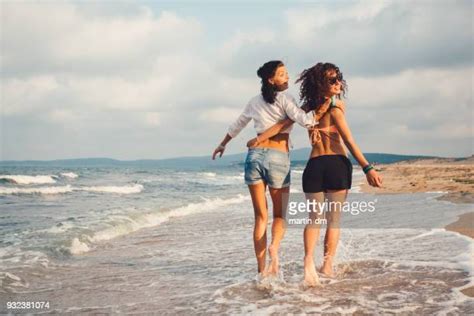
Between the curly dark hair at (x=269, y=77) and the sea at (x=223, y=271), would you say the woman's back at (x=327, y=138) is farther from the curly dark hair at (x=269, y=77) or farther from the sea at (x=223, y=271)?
the sea at (x=223, y=271)

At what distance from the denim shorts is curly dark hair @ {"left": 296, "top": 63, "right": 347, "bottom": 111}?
1.88ft

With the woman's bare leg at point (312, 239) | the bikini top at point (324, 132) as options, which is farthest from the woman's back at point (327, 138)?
the woman's bare leg at point (312, 239)

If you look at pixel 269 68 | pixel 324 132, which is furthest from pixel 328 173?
pixel 269 68

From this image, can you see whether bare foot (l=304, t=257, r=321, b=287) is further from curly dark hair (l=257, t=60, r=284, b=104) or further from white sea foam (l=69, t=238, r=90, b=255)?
white sea foam (l=69, t=238, r=90, b=255)

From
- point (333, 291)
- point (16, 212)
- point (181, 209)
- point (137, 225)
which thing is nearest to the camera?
point (333, 291)

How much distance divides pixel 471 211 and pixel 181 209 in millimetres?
8164

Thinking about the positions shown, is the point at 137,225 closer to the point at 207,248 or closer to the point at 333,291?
the point at 207,248

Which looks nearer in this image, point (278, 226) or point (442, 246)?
point (278, 226)

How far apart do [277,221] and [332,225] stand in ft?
1.84

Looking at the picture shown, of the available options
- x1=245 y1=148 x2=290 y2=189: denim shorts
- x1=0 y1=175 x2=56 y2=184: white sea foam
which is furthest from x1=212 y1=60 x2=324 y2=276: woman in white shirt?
x1=0 y1=175 x2=56 y2=184: white sea foam

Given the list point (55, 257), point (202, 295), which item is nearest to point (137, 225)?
point (55, 257)

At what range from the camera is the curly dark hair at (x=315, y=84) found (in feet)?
15.3

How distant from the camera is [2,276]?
5.84 m

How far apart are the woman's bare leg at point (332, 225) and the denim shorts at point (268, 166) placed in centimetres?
50
